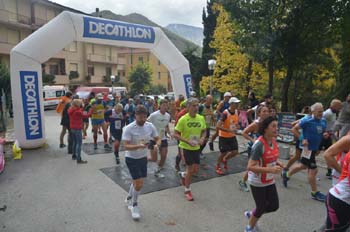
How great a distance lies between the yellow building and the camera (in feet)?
93.1

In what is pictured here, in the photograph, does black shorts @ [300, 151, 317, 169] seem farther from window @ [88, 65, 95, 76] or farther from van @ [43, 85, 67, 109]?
window @ [88, 65, 95, 76]

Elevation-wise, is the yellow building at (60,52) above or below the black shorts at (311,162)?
above

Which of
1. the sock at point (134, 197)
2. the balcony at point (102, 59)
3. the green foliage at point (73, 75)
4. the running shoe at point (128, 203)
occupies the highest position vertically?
the balcony at point (102, 59)

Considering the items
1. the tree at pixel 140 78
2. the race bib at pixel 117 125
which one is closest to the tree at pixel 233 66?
the race bib at pixel 117 125

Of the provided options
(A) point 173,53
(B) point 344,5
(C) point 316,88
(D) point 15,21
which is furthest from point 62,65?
(B) point 344,5

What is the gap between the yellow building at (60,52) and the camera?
2839cm

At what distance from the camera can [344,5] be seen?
9664 millimetres

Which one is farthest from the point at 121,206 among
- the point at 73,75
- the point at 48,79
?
the point at 73,75

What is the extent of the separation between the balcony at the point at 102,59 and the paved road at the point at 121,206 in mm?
33473

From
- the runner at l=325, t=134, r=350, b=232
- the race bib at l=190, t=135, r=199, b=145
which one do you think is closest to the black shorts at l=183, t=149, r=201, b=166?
the race bib at l=190, t=135, r=199, b=145

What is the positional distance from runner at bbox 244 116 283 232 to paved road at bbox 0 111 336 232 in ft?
2.71

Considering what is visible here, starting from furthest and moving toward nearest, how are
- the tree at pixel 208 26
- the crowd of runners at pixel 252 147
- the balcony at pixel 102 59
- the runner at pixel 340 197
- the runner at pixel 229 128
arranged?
the balcony at pixel 102 59, the tree at pixel 208 26, the runner at pixel 229 128, the crowd of runners at pixel 252 147, the runner at pixel 340 197

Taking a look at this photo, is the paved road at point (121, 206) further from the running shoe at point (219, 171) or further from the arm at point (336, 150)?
the arm at point (336, 150)

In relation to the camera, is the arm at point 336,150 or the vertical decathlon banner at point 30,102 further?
the vertical decathlon banner at point 30,102
